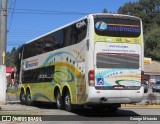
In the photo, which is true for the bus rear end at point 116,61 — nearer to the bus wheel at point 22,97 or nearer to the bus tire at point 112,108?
the bus tire at point 112,108

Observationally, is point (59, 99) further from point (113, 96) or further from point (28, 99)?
point (28, 99)

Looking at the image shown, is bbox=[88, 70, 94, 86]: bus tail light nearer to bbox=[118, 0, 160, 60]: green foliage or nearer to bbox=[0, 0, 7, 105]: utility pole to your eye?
bbox=[0, 0, 7, 105]: utility pole

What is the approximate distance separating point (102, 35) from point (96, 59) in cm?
101

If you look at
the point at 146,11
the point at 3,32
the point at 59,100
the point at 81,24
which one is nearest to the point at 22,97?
the point at 3,32

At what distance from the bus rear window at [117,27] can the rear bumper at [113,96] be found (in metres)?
2.30

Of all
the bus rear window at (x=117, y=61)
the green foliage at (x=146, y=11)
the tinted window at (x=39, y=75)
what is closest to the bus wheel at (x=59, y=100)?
the tinted window at (x=39, y=75)

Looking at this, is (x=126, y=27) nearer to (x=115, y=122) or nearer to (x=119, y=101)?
(x=119, y=101)

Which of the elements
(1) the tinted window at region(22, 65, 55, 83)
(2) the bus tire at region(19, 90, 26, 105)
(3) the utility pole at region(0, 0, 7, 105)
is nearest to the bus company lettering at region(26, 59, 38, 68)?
(1) the tinted window at region(22, 65, 55, 83)

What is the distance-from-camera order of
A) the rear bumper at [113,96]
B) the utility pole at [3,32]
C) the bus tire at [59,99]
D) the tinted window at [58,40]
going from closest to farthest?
the rear bumper at [113,96] → the tinted window at [58,40] → the bus tire at [59,99] → the utility pole at [3,32]

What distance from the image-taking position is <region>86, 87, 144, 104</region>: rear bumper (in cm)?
1666

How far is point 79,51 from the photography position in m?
17.8

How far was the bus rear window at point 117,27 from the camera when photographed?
17.1m

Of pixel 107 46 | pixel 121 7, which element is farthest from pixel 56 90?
pixel 121 7

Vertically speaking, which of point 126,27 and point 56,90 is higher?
point 126,27
